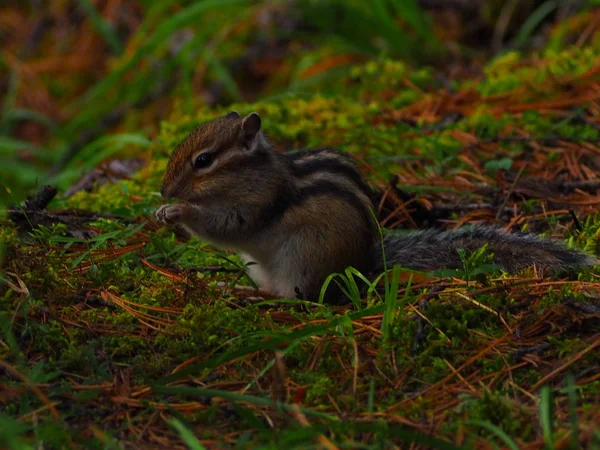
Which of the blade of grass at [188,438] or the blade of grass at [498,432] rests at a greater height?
the blade of grass at [188,438]

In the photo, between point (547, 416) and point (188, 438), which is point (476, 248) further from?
point (188, 438)

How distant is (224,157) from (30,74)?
568cm

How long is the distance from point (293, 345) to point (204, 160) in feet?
4.23

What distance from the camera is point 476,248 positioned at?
3.57m

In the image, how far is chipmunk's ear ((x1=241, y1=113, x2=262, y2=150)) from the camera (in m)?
3.95

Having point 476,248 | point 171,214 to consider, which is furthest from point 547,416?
point 171,214

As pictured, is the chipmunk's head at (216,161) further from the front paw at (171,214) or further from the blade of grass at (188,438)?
the blade of grass at (188,438)

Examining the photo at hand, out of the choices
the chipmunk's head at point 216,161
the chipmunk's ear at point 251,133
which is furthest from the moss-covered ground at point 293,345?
the chipmunk's ear at point 251,133

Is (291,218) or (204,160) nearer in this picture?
(291,218)

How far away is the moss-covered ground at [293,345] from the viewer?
252cm

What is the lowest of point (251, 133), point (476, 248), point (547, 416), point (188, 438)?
point (476, 248)

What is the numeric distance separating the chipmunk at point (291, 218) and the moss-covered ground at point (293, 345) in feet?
0.43

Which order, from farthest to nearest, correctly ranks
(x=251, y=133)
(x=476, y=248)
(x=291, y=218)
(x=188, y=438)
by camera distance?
(x=251, y=133) → (x=291, y=218) → (x=476, y=248) → (x=188, y=438)

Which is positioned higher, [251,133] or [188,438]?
[251,133]
